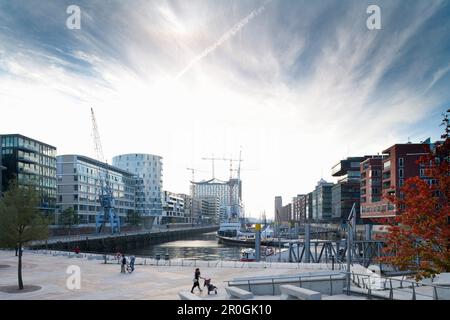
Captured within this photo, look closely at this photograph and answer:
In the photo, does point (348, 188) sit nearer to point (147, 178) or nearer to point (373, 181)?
point (373, 181)

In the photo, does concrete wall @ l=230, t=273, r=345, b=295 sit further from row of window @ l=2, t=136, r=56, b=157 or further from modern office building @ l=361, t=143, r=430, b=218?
row of window @ l=2, t=136, r=56, b=157

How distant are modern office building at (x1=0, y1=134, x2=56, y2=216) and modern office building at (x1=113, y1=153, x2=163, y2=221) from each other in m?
72.0

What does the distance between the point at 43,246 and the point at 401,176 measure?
80.2 m

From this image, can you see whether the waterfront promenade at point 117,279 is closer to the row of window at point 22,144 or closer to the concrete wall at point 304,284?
the concrete wall at point 304,284

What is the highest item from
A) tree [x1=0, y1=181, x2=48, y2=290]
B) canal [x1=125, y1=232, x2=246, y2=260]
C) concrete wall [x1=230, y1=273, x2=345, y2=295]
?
tree [x1=0, y1=181, x2=48, y2=290]

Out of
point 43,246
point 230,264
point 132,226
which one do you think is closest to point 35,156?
point 43,246

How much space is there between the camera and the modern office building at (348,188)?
491 feet

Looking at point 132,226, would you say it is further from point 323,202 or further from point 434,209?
point 434,209

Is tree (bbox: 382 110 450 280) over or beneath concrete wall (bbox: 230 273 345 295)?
over

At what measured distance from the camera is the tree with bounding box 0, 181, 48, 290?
25859mm

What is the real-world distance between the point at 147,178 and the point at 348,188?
96915 millimetres

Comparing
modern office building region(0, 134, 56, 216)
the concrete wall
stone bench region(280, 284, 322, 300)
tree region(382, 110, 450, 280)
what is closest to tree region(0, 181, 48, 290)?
the concrete wall

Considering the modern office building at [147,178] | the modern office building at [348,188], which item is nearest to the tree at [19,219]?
the modern office building at [348,188]
